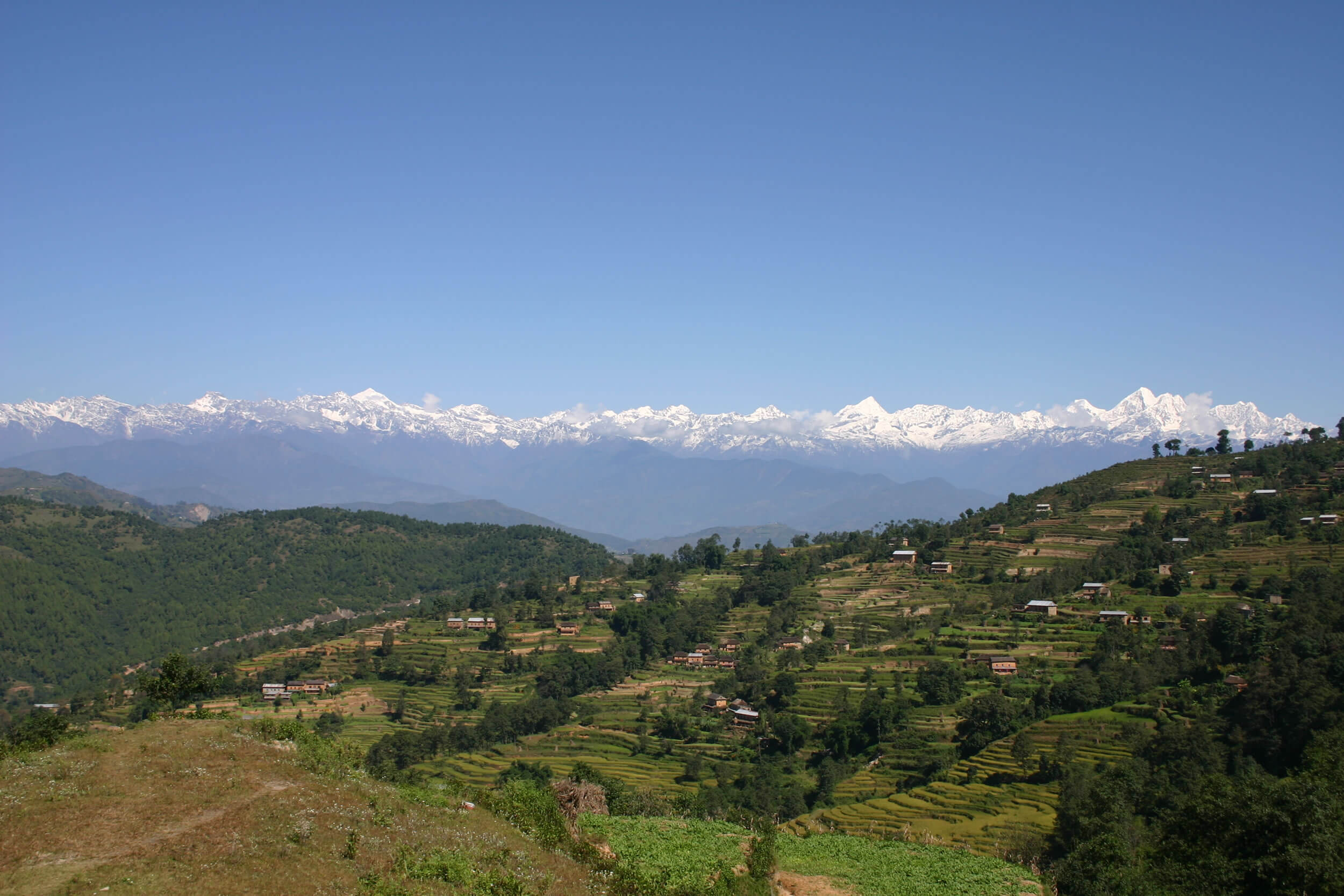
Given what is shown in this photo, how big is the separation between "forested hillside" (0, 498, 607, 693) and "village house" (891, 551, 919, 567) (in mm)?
79431

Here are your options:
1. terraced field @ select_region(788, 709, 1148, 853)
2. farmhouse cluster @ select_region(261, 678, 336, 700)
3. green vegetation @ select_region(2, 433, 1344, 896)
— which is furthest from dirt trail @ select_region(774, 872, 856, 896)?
farmhouse cluster @ select_region(261, 678, 336, 700)

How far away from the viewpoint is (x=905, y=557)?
10788cm

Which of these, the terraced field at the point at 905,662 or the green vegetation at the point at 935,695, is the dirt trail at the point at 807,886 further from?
the terraced field at the point at 905,662

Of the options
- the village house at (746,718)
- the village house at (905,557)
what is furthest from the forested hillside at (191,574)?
the village house at (746,718)

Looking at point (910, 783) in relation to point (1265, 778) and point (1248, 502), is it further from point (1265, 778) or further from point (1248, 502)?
point (1248, 502)

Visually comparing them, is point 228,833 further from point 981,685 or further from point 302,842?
point 981,685

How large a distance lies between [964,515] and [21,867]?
134 m

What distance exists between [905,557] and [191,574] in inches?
5207

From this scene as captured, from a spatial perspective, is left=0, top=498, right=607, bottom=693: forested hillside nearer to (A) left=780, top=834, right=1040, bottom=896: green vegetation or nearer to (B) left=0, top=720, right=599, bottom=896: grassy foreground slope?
(B) left=0, top=720, right=599, bottom=896: grassy foreground slope

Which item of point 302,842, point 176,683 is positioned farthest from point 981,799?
point 302,842

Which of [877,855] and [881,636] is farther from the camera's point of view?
[881,636]

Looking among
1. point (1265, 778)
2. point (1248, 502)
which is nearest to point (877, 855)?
point (1265, 778)

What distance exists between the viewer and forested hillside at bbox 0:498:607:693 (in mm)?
133250

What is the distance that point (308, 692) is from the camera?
82.7 meters
